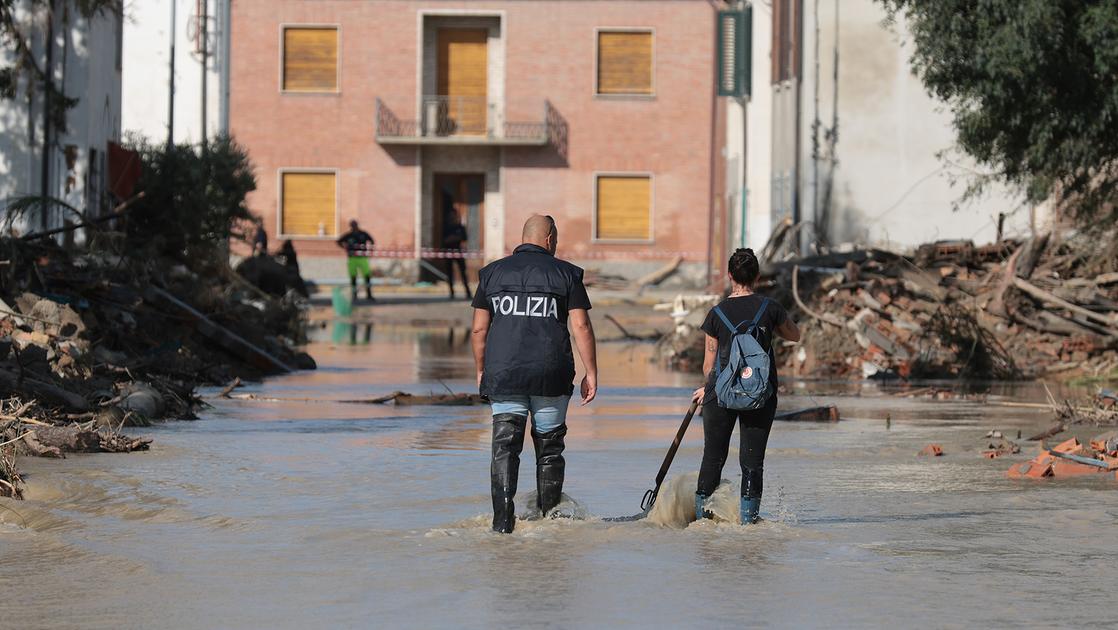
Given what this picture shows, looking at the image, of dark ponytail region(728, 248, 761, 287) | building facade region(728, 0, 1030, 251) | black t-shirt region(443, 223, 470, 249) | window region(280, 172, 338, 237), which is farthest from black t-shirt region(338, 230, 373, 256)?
dark ponytail region(728, 248, 761, 287)

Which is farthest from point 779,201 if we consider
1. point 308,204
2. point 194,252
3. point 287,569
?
point 287,569

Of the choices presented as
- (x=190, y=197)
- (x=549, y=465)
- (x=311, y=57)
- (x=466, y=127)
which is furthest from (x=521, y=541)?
(x=311, y=57)

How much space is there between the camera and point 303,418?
13.9 metres

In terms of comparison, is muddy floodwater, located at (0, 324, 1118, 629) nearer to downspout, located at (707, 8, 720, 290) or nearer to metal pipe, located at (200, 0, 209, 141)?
metal pipe, located at (200, 0, 209, 141)

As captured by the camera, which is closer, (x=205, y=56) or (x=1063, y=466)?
(x=1063, y=466)

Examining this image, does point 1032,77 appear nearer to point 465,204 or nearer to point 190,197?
point 190,197

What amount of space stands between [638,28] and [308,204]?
10.3m

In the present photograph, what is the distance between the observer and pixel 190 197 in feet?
92.8

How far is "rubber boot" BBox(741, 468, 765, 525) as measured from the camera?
836cm

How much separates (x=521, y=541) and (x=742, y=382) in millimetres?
1299

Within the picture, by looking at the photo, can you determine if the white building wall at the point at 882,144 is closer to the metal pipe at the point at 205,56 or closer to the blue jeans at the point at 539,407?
the metal pipe at the point at 205,56

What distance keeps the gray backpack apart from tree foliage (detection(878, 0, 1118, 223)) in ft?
28.7

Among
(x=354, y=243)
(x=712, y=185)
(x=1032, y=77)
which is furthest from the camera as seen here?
(x=712, y=185)

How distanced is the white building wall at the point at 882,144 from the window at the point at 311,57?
2159 cm
